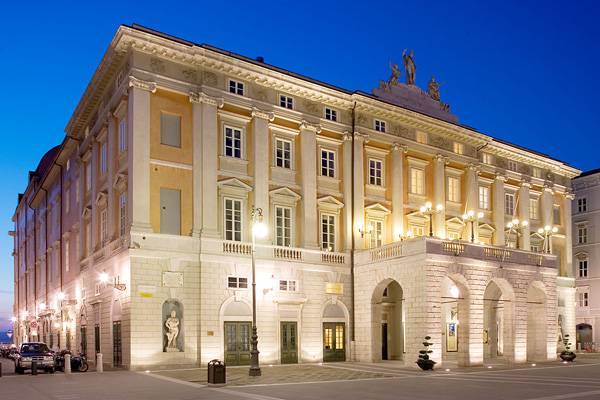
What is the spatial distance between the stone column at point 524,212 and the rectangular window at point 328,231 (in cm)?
1891

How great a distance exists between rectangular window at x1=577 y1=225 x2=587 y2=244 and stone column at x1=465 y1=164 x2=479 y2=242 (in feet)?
75.8

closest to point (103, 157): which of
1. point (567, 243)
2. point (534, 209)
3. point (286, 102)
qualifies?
point (286, 102)

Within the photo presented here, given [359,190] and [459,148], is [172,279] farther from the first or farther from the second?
[459,148]

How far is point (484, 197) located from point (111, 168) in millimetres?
27555

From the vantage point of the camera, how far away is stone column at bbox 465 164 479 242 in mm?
46531

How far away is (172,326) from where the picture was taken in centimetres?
3173

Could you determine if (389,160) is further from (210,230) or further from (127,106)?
(127,106)

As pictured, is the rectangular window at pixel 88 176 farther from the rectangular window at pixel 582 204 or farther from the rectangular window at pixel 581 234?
the rectangular window at pixel 582 204

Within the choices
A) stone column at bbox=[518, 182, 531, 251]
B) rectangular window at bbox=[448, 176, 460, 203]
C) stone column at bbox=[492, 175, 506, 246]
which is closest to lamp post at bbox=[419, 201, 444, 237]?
rectangular window at bbox=[448, 176, 460, 203]

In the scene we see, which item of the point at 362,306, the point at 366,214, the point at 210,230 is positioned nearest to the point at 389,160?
the point at 366,214

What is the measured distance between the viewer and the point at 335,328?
38125 millimetres

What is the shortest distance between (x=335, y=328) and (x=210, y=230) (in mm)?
10074

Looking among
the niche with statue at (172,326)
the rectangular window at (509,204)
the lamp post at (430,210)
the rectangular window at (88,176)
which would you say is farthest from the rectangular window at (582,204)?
the rectangular window at (88,176)

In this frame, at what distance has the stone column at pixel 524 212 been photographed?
5056 centimetres
